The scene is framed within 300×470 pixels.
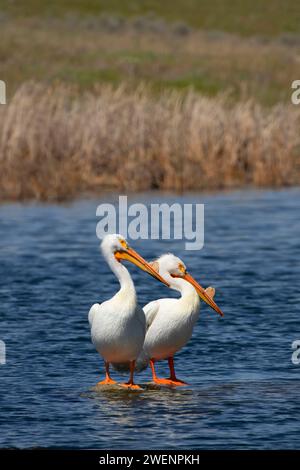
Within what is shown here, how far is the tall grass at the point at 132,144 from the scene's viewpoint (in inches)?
858

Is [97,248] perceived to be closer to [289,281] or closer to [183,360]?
[289,281]

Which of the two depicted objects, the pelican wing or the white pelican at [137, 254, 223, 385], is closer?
the white pelican at [137, 254, 223, 385]

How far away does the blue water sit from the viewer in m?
9.05

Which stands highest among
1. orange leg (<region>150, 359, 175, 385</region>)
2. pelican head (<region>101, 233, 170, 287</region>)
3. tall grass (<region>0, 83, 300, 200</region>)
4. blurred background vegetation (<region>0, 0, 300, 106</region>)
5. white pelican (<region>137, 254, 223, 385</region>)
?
blurred background vegetation (<region>0, 0, 300, 106</region>)

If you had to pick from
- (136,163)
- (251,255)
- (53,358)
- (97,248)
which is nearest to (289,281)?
(251,255)

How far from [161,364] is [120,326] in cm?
191

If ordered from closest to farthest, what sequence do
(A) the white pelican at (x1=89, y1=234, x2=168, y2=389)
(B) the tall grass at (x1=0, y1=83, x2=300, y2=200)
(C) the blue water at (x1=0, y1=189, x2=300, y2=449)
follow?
1. (C) the blue water at (x1=0, y1=189, x2=300, y2=449)
2. (A) the white pelican at (x1=89, y1=234, x2=168, y2=389)
3. (B) the tall grass at (x1=0, y1=83, x2=300, y2=200)

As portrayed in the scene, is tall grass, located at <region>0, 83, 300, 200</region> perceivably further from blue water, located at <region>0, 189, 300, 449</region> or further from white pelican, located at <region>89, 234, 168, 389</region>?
white pelican, located at <region>89, 234, 168, 389</region>

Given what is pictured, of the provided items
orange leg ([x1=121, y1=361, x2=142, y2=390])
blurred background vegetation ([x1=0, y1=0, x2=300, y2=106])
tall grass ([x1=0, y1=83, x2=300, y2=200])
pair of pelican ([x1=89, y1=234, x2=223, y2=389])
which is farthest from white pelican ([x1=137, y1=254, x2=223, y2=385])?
blurred background vegetation ([x1=0, y1=0, x2=300, y2=106])

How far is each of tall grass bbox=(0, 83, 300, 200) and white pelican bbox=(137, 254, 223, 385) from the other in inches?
432

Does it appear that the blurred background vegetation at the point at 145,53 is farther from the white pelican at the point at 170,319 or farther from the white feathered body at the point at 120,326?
the white feathered body at the point at 120,326

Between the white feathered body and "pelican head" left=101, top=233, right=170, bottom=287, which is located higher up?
"pelican head" left=101, top=233, right=170, bottom=287

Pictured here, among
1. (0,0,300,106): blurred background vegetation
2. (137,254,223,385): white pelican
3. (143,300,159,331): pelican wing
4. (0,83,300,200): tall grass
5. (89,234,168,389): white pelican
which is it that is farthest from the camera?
(0,0,300,106): blurred background vegetation

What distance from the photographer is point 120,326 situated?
31.9ft
